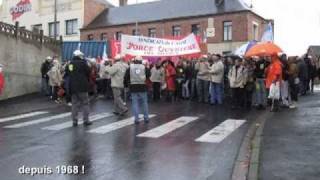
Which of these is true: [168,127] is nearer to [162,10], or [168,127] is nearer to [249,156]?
[249,156]

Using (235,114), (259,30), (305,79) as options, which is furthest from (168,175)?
(259,30)

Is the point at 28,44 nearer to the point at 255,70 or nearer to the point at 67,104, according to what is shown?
the point at 67,104

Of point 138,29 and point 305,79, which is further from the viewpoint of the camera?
point 138,29

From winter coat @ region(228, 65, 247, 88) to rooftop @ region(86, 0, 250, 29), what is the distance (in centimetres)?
3967

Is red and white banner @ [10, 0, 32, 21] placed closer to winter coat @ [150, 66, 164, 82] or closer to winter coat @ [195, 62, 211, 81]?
winter coat @ [150, 66, 164, 82]

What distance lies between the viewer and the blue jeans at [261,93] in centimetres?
1808

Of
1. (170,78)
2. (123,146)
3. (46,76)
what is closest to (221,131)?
(123,146)

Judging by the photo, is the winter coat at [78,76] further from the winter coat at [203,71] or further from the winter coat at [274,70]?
the winter coat at [203,71]

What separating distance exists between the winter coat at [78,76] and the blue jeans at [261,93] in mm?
6414

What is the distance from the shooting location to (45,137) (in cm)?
1214

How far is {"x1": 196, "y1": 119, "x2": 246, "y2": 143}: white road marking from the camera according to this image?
1173 cm

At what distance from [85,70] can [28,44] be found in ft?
42.7

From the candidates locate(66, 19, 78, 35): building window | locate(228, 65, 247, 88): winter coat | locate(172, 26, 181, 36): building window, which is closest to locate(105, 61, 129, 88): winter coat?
locate(228, 65, 247, 88): winter coat

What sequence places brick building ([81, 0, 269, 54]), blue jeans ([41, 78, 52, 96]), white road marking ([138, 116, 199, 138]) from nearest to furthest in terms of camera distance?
white road marking ([138, 116, 199, 138]) → blue jeans ([41, 78, 52, 96]) → brick building ([81, 0, 269, 54])
